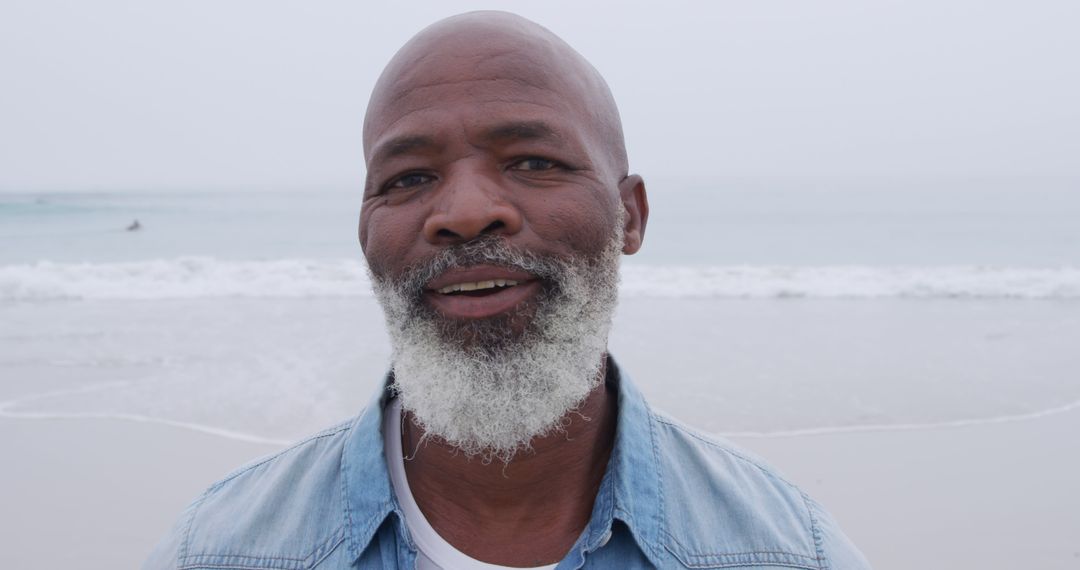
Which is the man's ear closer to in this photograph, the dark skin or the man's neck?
the dark skin

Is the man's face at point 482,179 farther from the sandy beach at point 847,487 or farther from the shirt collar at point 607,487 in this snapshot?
the sandy beach at point 847,487

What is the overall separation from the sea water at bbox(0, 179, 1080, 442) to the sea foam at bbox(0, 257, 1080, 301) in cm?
7

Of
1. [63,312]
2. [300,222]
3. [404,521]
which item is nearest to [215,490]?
[404,521]

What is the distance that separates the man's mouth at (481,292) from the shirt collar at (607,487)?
35 centimetres

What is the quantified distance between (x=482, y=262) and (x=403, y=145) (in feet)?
1.12

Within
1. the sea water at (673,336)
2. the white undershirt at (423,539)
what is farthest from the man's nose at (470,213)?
the sea water at (673,336)

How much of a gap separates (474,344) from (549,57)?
2.30ft

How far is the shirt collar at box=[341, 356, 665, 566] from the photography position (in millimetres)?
1561

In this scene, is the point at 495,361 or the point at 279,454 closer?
the point at 495,361

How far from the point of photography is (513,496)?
5.61ft

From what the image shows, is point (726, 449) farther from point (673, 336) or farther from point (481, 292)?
point (673, 336)

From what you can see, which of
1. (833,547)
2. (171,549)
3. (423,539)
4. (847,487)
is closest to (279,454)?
(171,549)

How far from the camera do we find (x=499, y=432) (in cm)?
165

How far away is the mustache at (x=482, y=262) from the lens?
5.20 feet
